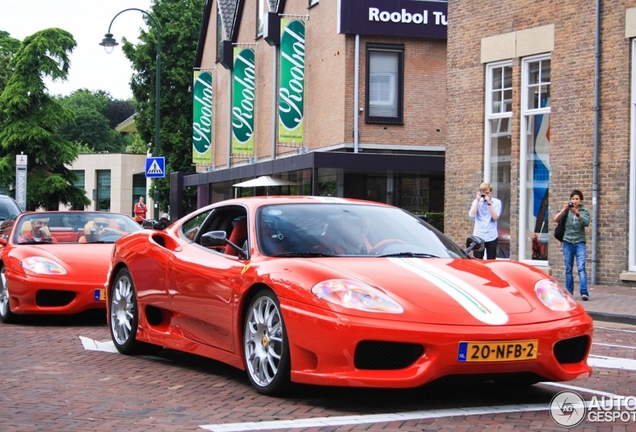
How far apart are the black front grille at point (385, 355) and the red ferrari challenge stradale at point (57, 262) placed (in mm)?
5812

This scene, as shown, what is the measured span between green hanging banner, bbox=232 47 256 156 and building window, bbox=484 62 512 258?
1783 centimetres

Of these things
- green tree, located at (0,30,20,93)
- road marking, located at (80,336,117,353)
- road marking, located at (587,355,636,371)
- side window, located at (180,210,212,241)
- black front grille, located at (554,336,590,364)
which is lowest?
road marking, located at (80,336,117,353)

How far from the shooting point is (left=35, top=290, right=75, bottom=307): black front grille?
11133mm

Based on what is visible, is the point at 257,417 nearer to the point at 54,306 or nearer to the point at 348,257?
the point at 348,257

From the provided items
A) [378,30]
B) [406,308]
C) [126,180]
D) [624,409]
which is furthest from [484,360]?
[126,180]

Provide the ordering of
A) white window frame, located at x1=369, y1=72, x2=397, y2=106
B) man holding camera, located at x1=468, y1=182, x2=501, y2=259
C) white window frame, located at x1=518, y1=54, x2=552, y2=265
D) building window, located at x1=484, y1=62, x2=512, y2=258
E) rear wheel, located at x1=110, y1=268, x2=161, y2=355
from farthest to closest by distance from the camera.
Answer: white window frame, located at x1=369, y1=72, x2=397, y2=106 < building window, located at x1=484, y1=62, x2=512, y2=258 < white window frame, located at x1=518, y1=54, x2=552, y2=265 < man holding camera, located at x1=468, y1=182, x2=501, y2=259 < rear wheel, located at x1=110, y1=268, x2=161, y2=355

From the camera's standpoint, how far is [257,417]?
5762mm

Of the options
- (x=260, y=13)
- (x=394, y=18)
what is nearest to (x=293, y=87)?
(x=394, y=18)

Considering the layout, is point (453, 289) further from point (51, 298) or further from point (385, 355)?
point (51, 298)

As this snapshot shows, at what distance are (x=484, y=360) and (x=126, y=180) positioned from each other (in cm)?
7231

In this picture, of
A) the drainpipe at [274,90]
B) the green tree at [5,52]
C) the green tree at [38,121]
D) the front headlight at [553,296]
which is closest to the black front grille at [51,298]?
the front headlight at [553,296]

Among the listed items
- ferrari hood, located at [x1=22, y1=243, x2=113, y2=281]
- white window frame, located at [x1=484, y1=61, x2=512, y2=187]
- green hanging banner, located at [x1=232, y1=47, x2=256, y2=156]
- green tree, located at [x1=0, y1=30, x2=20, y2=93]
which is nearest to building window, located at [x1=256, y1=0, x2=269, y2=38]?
green hanging banner, located at [x1=232, y1=47, x2=256, y2=156]

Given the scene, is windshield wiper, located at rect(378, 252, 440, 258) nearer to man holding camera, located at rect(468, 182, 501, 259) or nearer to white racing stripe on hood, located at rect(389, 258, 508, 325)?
white racing stripe on hood, located at rect(389, 258, 508, 325)

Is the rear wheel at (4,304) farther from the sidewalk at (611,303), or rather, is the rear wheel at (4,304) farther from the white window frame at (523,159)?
the white window frame at (523,159)
